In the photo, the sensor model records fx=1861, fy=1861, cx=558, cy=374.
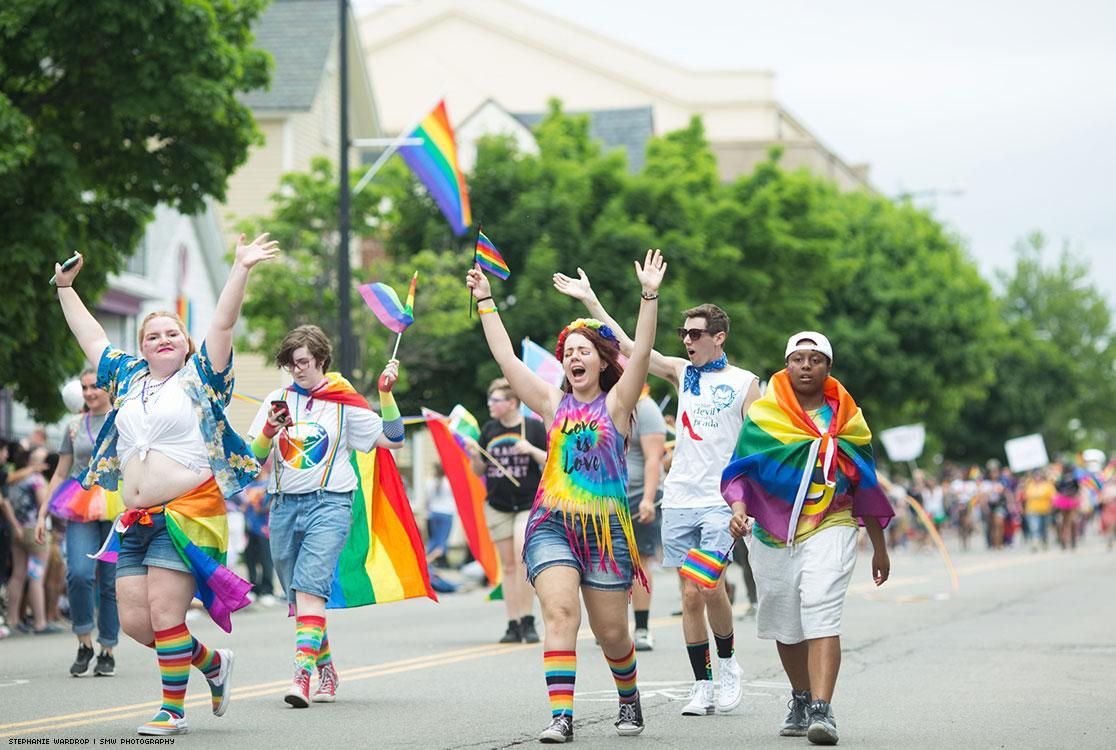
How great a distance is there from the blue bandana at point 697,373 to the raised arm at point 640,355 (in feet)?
4.42

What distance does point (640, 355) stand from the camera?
7812 millimetres

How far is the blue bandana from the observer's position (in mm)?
9391

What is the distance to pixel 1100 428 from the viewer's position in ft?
297

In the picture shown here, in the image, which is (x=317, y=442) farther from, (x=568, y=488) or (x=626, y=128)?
(x=626, y=128)

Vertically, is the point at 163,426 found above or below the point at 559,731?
above

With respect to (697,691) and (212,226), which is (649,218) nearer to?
(212,226)

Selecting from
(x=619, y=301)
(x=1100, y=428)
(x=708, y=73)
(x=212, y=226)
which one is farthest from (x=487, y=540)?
(x=1100, y=428)

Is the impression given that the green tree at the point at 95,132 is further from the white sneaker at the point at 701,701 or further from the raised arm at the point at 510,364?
the white sneaker at the point at 701,701

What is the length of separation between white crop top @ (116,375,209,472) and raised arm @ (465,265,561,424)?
1.38 m

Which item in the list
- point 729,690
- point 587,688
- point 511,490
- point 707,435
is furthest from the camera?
point 511,490

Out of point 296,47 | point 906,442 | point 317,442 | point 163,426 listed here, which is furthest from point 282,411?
point 906,442

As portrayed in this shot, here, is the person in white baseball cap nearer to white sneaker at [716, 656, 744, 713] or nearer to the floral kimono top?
white sneaker at [716, 656, 744, 713]

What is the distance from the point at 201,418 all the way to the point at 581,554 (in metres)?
1.85

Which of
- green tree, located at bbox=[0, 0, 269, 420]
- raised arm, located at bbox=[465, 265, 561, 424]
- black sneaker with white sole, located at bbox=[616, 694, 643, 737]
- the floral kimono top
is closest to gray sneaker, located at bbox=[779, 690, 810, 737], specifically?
black sneaker with white sole, located at bbox=[616, 694, 643, 737]
